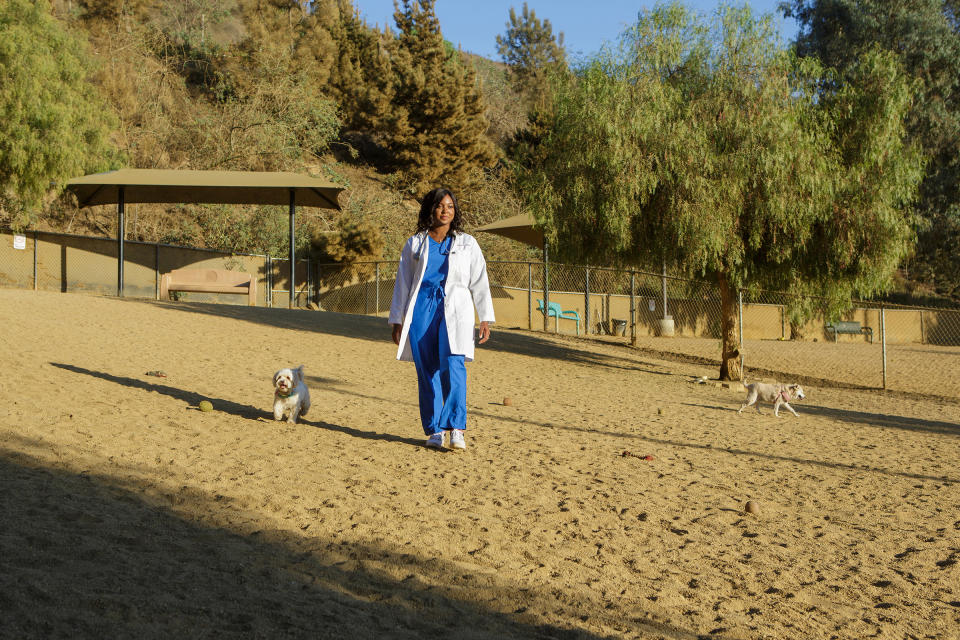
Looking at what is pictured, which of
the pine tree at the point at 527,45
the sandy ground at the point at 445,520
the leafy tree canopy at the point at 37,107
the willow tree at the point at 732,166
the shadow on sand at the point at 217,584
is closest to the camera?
the shadow on sand at the point at 217,584

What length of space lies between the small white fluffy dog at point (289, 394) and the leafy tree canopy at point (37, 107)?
19.2 meters

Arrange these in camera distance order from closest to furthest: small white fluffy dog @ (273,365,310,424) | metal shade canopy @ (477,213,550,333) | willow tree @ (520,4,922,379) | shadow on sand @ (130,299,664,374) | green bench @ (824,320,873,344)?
small white fluffy dog @ (273,365,310,424) < willow tree @ (520,4,922,379) < shadow on sand @ (130,299,664,374) < metal shade canopy @ (477,213,550,333) < green bench @ (824,320,873,344)

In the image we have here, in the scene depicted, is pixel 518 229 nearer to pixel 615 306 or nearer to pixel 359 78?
pixel 615 306

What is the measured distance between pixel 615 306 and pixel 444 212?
22.0 m

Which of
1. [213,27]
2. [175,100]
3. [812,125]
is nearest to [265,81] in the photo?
[175,100]

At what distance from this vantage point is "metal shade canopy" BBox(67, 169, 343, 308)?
21.2m

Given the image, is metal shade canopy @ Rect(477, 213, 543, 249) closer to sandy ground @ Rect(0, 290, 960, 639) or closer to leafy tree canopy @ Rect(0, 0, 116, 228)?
leafy tree canopy @ Rect(0, 0, 116, 228)

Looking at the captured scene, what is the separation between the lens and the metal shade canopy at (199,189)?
69.6 feet

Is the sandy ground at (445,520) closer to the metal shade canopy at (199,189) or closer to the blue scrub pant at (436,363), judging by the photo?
the blue scrub pant at (436,363)

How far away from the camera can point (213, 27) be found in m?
65.0

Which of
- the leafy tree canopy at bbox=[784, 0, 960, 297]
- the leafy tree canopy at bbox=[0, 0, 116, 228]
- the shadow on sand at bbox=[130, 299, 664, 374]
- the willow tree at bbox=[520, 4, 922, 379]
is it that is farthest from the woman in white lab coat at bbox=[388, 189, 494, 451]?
the leafy tree canopy at bbox=[784, 0, 960, 297]

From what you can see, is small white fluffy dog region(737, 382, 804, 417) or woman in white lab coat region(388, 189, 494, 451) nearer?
woman in white lab coat region(388, 189, 494, 451)

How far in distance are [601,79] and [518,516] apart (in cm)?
1215

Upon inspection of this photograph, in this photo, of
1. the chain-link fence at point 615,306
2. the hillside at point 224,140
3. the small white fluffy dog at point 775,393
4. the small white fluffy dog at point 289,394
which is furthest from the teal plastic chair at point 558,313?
the small white fluffy dog at point 289,394
